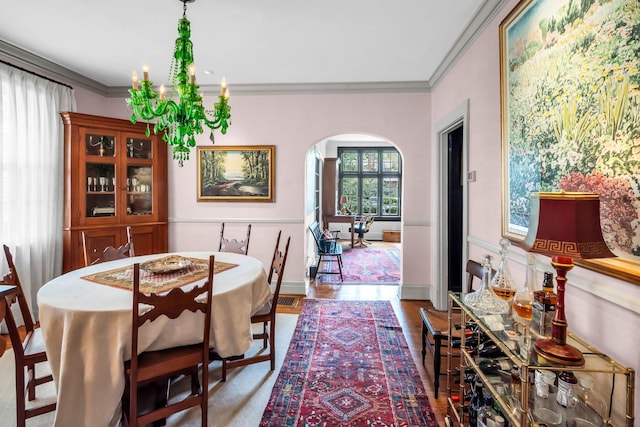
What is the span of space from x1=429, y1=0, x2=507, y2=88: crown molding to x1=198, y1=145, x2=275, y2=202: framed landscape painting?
221 centimetres

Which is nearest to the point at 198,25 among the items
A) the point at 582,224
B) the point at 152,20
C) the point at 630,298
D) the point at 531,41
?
the point at 152,20

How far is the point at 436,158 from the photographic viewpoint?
370 centimetres

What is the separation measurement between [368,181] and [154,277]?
7673 mm

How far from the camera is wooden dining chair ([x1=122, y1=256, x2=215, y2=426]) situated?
1.48m

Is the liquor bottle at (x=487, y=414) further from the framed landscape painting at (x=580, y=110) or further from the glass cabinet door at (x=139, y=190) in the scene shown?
the glass cabinet door at (x=139, y=190)

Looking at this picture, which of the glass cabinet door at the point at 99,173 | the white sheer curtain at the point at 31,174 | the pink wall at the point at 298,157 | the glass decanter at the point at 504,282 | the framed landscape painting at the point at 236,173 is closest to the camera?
the glass decanter at the point at 504,282

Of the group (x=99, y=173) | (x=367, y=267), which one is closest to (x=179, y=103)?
(x=99, y=173)

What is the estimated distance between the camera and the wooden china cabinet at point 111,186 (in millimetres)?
Result: 3404

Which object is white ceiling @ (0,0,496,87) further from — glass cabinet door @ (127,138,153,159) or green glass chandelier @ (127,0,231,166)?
glass cabinet door @ (127,138,153,159)

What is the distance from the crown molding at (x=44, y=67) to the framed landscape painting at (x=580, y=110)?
4305mm

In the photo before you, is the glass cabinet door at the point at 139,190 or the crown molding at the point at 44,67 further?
the glass cabinet door at the point at 139,190

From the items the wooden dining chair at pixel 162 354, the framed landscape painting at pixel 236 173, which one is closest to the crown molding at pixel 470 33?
the framed landscape painting at pixel 236 173

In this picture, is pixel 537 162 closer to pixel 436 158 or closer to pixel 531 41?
pixel 531 41

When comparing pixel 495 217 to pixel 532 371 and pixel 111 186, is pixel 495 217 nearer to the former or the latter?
pixel 532 371
